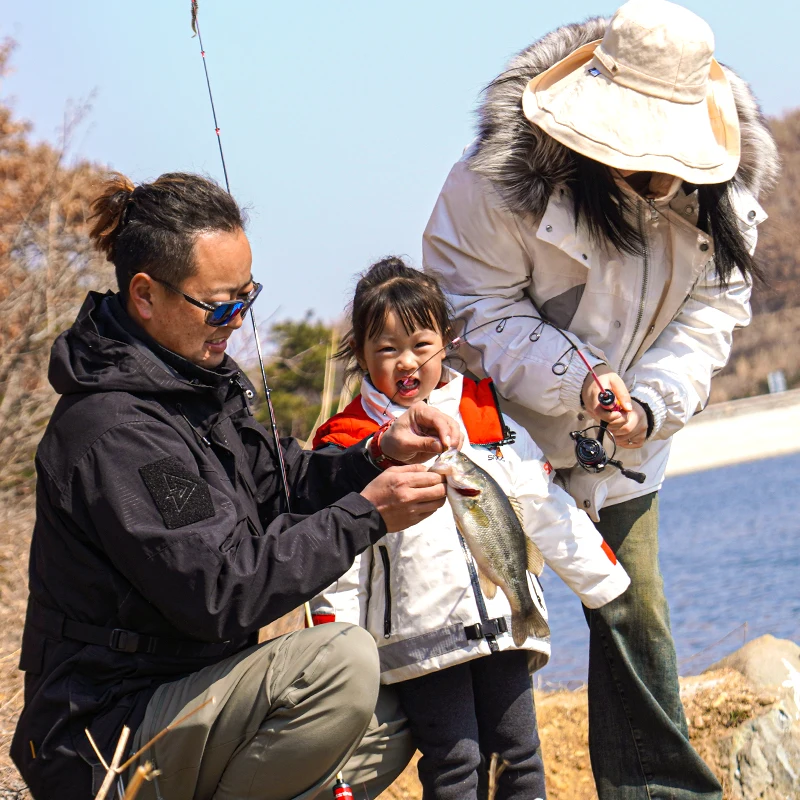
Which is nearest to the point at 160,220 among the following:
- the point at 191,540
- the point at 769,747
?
the point at 191,540

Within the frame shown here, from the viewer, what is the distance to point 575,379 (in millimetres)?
3627

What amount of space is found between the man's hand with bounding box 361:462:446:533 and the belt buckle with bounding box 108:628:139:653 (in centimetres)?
69

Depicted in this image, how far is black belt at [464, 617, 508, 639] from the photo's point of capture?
335cm

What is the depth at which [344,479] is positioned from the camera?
3494 mm

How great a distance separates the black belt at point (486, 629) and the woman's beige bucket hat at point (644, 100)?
1.46 metres

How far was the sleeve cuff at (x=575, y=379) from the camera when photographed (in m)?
3.62

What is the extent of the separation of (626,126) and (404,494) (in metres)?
1.45

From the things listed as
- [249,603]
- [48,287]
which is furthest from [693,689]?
[48,287]

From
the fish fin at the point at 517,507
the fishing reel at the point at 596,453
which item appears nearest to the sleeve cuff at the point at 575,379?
the fishing reel at the point at 596,453

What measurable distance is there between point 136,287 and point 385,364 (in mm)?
917

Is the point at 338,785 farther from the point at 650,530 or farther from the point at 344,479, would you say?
the point at 650,530

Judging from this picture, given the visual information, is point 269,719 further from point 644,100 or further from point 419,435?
point 644,100

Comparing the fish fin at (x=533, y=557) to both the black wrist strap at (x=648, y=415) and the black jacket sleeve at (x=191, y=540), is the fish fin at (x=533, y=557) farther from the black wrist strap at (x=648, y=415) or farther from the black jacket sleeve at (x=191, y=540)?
the black wrist strap at (x=648, y=415)

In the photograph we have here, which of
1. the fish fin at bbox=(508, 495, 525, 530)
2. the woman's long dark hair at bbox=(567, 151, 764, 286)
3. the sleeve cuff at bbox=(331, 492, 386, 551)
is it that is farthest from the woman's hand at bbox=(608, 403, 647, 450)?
the sleeve cuff at bbox=(331, 492, 386, 551)
